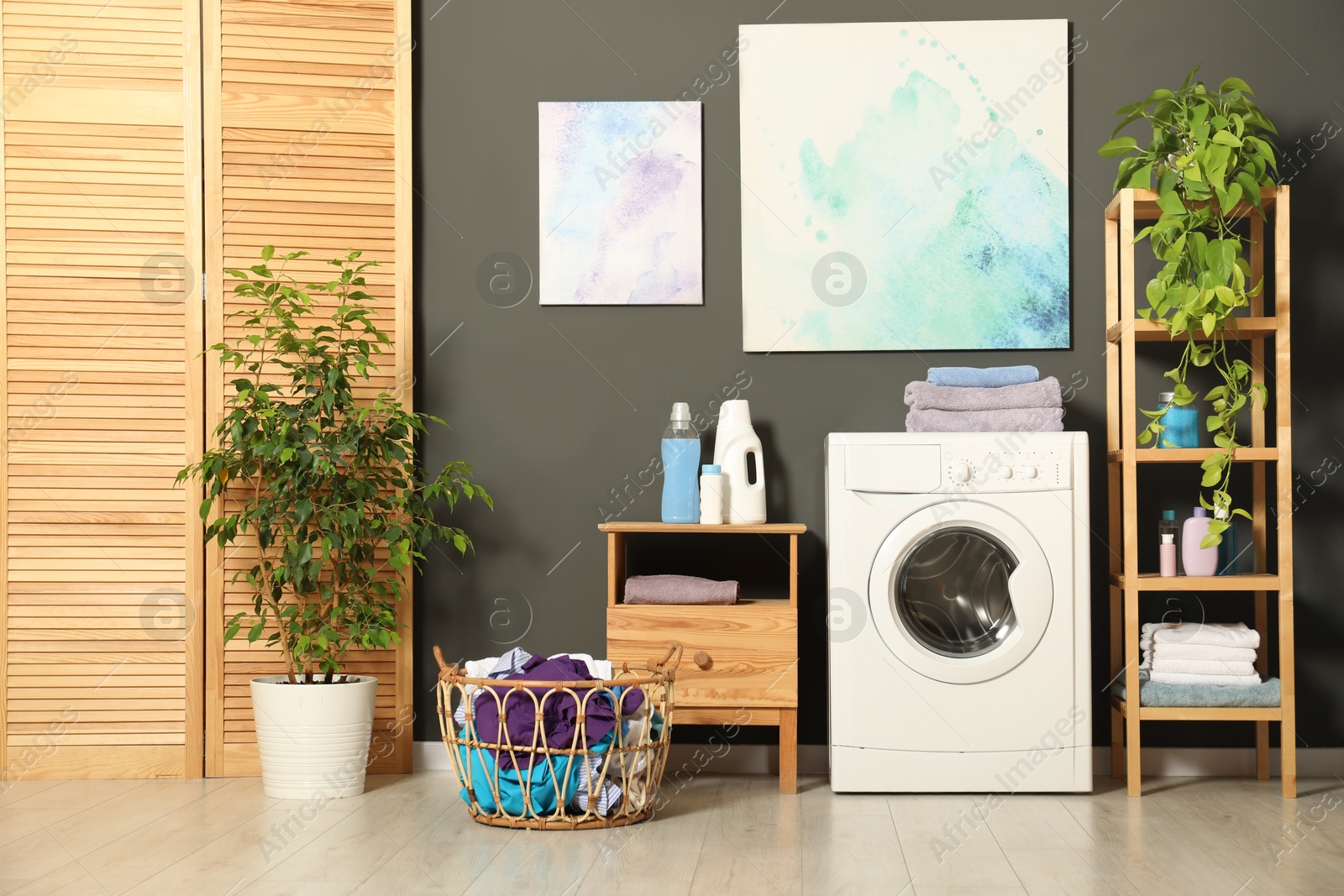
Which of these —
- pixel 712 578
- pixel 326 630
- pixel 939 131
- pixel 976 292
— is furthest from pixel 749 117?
pixel 326 630

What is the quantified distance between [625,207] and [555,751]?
1404 millimetres

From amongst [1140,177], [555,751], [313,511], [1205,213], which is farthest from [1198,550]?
[313,511]

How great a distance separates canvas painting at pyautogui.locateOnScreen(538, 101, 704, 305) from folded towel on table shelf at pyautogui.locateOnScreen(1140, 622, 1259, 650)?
137cm

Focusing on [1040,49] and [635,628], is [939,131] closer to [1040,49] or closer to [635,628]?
[1040,49]

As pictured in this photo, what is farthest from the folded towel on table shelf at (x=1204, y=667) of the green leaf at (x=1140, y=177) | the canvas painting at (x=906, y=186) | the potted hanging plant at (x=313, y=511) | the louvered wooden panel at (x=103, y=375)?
the louvered wooden panel at (x=103, y=375)

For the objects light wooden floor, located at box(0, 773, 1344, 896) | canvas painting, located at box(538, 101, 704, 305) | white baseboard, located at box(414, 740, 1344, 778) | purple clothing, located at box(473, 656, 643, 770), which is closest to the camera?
light wooden floor, located at box(0, 773, 1344, 896)

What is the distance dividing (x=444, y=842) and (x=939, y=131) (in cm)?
205

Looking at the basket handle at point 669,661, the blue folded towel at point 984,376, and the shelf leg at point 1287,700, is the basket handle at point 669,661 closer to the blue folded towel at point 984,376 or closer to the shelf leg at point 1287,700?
the blue folded towel at point 984,376

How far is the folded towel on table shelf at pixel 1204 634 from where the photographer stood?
2436 mm

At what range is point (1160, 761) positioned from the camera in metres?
2.66

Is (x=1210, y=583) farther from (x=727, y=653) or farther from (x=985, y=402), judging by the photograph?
(x=727, y=653)

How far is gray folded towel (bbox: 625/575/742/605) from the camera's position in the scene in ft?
8.09

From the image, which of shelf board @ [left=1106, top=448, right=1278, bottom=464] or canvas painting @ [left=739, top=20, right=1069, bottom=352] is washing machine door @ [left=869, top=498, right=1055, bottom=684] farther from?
canvas painting @ [left=739, top=20, right=1069, bottom=352]

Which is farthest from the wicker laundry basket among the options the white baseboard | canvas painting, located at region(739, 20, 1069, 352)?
canvas painting, located at region(739, 20, 1069, 352)
